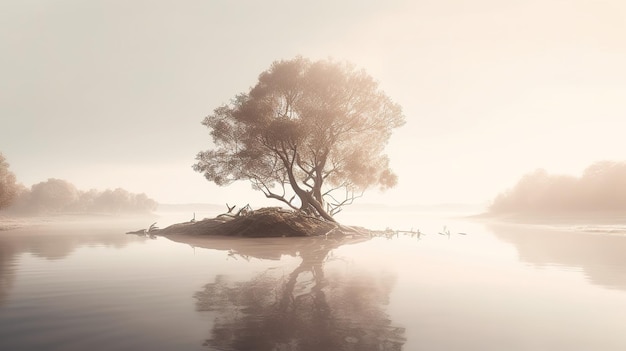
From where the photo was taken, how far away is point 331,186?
1709 inches

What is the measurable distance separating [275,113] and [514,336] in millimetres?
33106

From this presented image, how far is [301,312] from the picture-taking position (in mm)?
7781

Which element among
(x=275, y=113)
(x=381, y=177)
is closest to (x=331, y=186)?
(x=381, y=177)

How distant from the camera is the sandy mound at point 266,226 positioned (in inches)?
1316

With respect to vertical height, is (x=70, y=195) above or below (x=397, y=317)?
above

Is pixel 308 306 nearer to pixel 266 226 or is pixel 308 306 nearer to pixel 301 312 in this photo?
pixel 301 312

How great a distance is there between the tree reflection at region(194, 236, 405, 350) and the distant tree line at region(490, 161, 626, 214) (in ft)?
275

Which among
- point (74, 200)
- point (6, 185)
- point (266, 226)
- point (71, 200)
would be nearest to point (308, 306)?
point (266, 226)

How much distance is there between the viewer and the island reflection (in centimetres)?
599

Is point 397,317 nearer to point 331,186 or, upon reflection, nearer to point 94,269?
point 94,269

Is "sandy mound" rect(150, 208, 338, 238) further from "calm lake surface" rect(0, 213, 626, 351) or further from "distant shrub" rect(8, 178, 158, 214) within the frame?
"distant shrub" rect(8, 178, 158, 214)

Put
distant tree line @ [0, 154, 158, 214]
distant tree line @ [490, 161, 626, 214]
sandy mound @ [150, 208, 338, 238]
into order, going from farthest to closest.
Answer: distant tree line @ [0, 154, 158, 214], distant tree line @ [490, 161, 626, 214], sandy mound @ [150, 208, 338, 238]

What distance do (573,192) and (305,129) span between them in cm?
7937

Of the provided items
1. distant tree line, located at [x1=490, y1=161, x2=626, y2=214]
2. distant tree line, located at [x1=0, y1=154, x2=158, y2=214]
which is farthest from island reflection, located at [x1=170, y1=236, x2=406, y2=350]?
distant tree line, located at [x1=0, y1=154, x2=158, y2=214]
